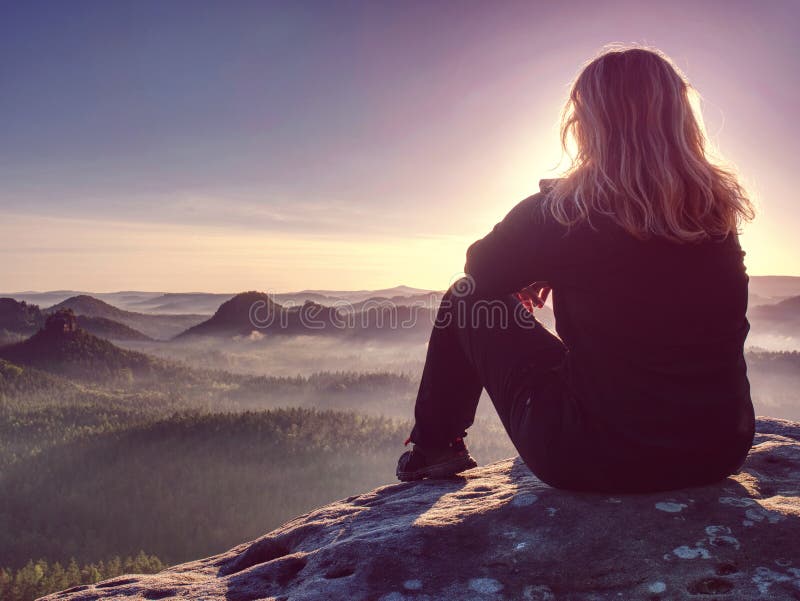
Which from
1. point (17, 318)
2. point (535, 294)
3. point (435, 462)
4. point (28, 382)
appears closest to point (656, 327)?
point (535, 294)

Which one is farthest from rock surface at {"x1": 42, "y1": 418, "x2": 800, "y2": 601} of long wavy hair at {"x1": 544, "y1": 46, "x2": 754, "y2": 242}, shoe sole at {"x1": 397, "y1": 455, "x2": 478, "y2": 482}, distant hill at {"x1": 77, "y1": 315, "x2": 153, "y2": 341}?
distant hill at {"x1": 77, "y1": 315, "x2": 153, "y2": 341}

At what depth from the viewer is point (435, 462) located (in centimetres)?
624

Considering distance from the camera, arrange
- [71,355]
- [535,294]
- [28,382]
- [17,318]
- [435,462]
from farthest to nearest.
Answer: [17,318]
[71,355]
[28,382]
[435,462]
[535,294]

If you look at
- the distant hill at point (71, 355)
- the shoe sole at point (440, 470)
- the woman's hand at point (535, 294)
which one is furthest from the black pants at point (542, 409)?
the distant hill at point (71, 355)

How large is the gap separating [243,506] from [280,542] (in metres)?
40.8

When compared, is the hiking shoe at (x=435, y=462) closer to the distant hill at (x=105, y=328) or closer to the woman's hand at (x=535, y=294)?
the woman's hand at (x=535, y=294)

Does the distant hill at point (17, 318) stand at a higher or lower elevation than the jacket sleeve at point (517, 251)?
lower

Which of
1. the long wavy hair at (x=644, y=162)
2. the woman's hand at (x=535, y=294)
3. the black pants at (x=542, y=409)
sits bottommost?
the black pants at (x=542, y=409)

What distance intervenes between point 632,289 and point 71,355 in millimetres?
111594

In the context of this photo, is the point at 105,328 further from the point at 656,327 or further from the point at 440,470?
the point at 656,327

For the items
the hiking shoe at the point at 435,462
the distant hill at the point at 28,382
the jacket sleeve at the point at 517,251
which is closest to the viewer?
the jacket sleeve at the point at 517,251

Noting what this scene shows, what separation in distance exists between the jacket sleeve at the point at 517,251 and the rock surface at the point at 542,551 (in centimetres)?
173

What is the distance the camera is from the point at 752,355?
500 ft

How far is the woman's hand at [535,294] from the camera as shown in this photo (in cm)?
521
